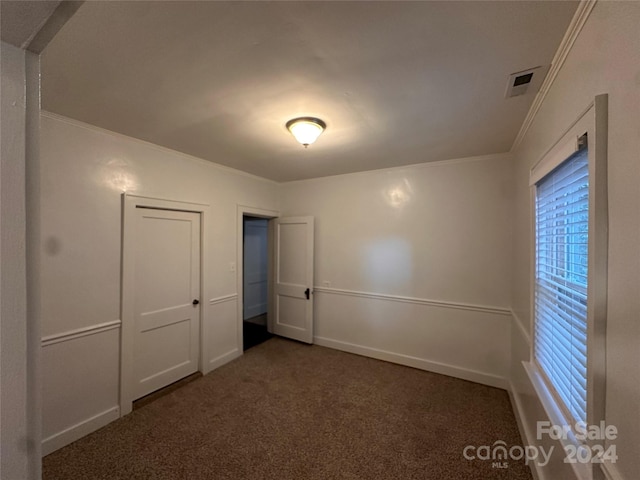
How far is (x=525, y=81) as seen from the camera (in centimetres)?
160

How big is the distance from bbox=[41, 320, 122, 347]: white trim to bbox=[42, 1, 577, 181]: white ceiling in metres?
1.70

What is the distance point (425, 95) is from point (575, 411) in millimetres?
1904

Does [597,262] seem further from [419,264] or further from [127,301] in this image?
[127,301]

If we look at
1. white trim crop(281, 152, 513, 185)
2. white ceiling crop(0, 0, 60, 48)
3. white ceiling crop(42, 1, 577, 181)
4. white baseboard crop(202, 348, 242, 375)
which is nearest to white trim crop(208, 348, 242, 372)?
white baseboard crop(202, 348, 242, 375)

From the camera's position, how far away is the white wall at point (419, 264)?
2949mm

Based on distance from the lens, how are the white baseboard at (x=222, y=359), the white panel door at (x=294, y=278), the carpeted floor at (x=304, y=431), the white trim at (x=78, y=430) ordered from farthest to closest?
the white panel door at (x=294, y=278) < the white baseboard at (x=222, y=359) < the white trim at (x=78, y=430) < the carpeted floor at (x=304, y=431)

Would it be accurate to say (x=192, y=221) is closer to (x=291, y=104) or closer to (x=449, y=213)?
(x=291, y=104)

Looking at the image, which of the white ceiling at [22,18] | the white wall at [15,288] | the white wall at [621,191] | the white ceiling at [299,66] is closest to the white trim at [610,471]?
the white wall at [621,191]

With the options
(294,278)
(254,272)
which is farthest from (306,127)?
(254,272)

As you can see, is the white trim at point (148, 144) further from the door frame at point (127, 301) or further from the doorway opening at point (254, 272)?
the doorway opening at point (254, 272)

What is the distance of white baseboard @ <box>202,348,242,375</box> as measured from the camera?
10.5 feet

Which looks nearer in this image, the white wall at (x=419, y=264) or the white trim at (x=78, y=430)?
the white trim at (x=78, y=430)

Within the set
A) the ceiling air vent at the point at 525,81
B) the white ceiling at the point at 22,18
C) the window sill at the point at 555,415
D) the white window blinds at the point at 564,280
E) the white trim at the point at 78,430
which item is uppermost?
the ceiling air vent at the point at 525,81

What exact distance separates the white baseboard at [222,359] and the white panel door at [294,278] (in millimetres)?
929
